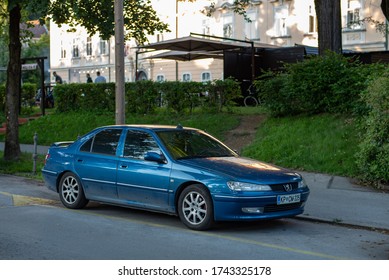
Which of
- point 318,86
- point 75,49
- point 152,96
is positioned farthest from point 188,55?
point 75,49

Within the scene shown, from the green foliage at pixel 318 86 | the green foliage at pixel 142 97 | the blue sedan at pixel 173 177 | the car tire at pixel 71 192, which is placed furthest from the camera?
the green foliage at pixel 142 97

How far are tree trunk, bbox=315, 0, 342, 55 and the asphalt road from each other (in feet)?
32.2

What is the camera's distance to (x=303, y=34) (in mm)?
35375

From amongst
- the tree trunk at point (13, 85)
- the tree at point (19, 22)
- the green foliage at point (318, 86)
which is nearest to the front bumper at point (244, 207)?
the green foliage at point (318, 86)

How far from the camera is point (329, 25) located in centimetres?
1847

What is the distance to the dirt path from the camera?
17.4m

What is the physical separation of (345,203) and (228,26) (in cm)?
2976

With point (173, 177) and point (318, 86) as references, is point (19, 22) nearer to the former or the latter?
point (318, 86)

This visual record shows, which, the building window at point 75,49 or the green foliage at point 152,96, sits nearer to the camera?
the green foliage at point 152,96

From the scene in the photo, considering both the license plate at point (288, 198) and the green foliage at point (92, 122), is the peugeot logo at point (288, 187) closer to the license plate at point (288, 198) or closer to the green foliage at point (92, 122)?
the license plate at point (288, 198)

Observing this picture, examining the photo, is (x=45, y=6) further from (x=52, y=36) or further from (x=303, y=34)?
(x=52, y=36)

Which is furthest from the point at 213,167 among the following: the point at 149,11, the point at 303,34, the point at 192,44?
the point at 303,34

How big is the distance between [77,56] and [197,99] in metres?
32.4

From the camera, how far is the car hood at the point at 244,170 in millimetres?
8617
